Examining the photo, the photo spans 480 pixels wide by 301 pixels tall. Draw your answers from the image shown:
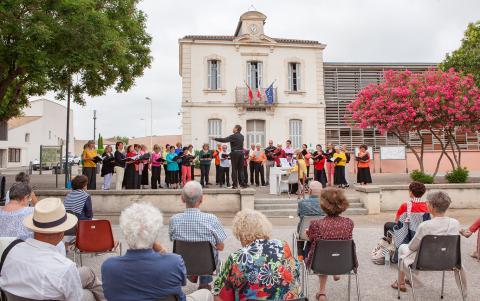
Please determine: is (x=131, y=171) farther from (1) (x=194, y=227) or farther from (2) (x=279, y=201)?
(1) (x=194, y=227)

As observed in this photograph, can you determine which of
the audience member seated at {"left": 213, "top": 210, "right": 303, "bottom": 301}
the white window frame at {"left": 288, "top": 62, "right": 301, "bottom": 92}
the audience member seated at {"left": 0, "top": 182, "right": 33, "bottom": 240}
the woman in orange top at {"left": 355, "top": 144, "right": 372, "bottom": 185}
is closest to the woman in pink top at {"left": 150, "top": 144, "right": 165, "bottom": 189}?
the woman in orange top at {"left": 355, "top": 144, "right": 372, "bottom": 185}

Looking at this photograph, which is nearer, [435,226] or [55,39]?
[435,226]

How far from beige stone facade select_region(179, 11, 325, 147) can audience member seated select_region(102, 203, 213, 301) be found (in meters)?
20.6

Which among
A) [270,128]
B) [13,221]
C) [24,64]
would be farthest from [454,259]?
[270,128]

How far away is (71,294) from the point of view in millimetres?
2951

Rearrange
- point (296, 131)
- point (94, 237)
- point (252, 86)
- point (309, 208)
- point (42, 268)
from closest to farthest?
1. point (42, 268)
2. point (94, 237)
3. point (309, 208)
4. point (252, 86)
5. point (296, 131)

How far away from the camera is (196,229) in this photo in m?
4.59

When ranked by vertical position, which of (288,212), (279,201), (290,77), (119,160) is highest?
(290,77)

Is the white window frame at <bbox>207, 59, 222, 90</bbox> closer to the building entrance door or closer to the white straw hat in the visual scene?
the building entrance door

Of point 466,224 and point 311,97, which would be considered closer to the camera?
point 466,224

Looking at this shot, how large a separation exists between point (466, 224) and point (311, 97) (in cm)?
1582

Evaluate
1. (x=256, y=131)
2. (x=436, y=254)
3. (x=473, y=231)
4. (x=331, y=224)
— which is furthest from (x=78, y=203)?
(x=256, y=131)

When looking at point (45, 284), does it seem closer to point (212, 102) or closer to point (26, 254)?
point (26, 254)

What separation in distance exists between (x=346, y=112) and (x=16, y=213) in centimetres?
2419
